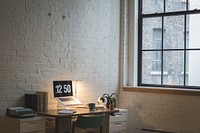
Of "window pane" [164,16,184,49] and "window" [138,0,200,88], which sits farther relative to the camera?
"window pane" [164,16,184,49]

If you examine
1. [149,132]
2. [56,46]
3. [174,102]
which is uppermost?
[56,46]

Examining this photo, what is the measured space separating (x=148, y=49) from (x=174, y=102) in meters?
1.08

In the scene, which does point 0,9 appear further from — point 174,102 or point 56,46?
point 174,102

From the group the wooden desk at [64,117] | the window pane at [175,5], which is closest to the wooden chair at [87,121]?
the wooden desk at [64,117]

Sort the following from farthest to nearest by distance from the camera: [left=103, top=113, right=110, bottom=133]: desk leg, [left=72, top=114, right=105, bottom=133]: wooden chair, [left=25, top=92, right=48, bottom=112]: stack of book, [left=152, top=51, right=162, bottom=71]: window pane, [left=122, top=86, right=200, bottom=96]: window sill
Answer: [left=152, top=51, right=162, bottom=71]: window pane
[left=122, top=86, right=200, bottom=96]: window sill
[left=103, top=113, right=110, bottom=133]: desk leg
[left=25, top=92, right=48, bottom=112]: stack of book
[left=72, top=114, right=105, bottom=133]: wooden chair

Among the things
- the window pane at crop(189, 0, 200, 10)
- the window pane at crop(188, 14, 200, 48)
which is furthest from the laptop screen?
the window pane at crop(189, 0, 200, 10)

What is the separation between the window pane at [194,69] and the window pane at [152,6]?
95cm

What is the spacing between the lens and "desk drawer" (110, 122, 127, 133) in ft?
20.2

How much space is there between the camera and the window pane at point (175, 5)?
660 cm

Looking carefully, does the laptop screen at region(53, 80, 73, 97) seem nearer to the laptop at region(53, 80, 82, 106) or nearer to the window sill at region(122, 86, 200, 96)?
the laptop at region(53, 80, 82, 106)

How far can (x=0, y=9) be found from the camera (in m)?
5.31

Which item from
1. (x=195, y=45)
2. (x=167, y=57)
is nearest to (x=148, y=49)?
(x=167, y=57)

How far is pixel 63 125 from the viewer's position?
5.51 metres

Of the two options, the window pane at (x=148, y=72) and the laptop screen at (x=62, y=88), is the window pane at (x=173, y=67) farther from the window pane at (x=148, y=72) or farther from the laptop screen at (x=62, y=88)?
the laptop screen at (x=62, y=88)
